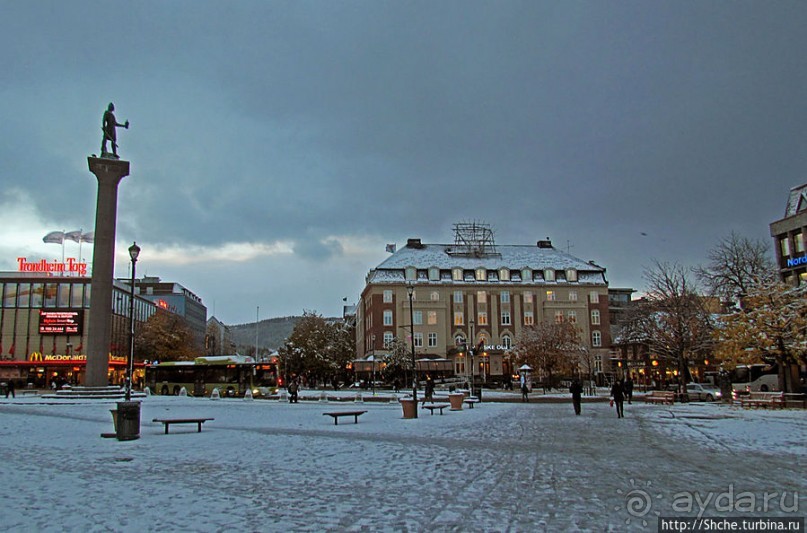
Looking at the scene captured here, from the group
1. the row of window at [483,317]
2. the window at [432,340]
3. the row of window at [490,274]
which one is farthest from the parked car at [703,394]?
the row of window at [490,274]

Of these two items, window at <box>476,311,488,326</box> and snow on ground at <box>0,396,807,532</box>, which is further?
window at <box>476,311,488,326</box>

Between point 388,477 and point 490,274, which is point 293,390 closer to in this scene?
point 388,477

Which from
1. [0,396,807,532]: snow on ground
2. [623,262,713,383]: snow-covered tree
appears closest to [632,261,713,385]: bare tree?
[623,262,713,383]: snow-covered tree

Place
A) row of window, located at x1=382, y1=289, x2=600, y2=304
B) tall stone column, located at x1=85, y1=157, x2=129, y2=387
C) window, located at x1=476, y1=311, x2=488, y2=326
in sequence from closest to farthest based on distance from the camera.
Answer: tall stone column, located at x1=85, y1=157, x2=129, y2=387 < row of window, located at x1=382, y1=289, x2=600, y2=304 < window, located at x1=476, y1=311, x2=488, y2=326

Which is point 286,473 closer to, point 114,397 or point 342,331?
point 114,397

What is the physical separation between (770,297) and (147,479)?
3655 cm

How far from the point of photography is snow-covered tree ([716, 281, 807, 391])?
34.7 meters

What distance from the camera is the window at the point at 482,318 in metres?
86.5

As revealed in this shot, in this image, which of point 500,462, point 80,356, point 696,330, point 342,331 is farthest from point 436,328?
point 500,462

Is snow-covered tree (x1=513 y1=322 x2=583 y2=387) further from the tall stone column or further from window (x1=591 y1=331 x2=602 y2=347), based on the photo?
the tall stone column

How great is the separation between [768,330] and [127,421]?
32964 mm

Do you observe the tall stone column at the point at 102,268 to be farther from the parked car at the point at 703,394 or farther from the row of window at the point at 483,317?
the row of window at the point at 483,317

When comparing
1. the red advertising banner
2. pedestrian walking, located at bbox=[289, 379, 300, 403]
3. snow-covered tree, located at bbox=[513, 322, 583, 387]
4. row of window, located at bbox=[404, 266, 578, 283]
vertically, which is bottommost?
pedestrian walking, located at bbox=[289, 379, 300, 403]

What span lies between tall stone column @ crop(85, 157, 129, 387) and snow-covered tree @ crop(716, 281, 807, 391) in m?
36.2
